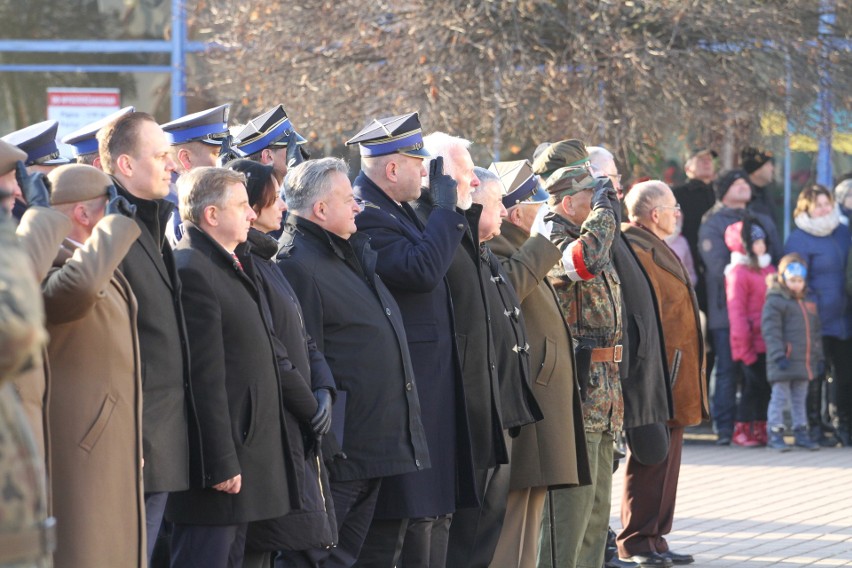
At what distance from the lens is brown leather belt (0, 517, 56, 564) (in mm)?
2547

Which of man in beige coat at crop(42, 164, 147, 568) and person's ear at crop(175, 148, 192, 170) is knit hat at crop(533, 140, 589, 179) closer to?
person's ear at crop(175, 148, 192, 170)

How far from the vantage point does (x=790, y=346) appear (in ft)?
38.9

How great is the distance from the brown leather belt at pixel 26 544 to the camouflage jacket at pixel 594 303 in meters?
4.20

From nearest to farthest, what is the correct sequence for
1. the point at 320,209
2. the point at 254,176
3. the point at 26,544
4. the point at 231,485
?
the point at 26,544
the point at 231,485
the point at 254,176
the point at 320,209

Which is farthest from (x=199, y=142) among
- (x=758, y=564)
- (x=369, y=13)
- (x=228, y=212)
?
(x=369, y=13)

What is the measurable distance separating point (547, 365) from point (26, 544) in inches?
157

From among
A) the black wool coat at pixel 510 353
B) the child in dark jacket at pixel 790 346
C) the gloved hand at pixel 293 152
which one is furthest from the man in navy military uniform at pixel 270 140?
the child in dark jacket at pixel 790 346

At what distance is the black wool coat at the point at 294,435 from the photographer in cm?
490

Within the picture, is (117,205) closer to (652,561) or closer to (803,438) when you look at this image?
(652,561)

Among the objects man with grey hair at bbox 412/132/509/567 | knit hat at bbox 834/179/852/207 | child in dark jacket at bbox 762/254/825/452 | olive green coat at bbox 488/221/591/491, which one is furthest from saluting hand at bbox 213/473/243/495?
knit hat at bbox 834/179/852/207

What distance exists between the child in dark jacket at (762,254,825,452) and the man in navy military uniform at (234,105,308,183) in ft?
20.4

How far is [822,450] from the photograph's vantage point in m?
12.0

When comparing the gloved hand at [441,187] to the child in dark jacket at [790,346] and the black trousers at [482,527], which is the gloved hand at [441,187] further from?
the child in dark jacket at [790,346]

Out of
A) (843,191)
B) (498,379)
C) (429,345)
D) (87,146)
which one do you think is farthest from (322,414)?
(843,191)
